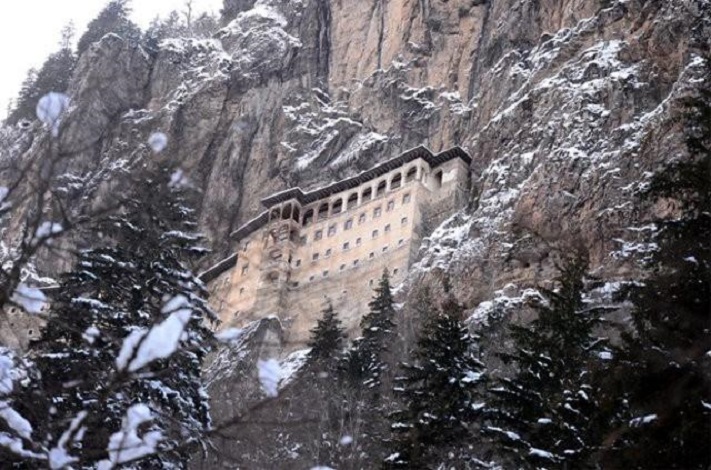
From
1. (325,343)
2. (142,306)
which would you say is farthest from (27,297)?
(325,343)

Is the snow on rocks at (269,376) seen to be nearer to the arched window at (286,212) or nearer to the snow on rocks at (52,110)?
the snow on rocks at (52,110)

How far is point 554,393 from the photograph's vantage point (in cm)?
1647

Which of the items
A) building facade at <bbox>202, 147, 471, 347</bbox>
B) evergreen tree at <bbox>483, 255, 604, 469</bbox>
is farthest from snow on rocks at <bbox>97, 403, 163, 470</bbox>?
building facade at <bbox>202, 147, 471, 347</bbox>

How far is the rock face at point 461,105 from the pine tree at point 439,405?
15859 millimetres

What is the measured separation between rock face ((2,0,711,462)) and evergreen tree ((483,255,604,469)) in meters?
17.1

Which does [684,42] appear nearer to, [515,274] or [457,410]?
[515,274]

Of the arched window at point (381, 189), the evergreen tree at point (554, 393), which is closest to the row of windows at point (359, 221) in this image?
the arched window at point (381, 189)

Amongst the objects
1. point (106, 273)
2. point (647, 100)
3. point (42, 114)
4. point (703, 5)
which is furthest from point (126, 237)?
point (703, 5)

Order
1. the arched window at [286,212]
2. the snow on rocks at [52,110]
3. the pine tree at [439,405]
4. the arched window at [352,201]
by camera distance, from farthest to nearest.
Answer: the arched window at [286,212]
the arched window at [352,201]
the pine tree at [439,405]
the snow on rocks at [52,110]

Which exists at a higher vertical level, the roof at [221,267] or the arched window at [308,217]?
the arched window at [308,217]

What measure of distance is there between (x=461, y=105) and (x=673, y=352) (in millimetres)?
63972

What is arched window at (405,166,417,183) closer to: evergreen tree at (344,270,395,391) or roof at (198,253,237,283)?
roof at (198,253,237,283)

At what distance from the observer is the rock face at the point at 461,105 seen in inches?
2067

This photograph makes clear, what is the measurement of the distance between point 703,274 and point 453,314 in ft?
29.0
